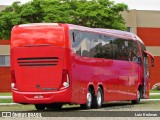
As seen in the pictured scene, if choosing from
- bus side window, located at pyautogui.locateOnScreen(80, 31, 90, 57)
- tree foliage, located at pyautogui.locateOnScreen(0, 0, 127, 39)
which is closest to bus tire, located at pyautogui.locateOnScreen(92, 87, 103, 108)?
bus side window, located at pyautogui.locateOnScreen(80, 31, 90, 57)

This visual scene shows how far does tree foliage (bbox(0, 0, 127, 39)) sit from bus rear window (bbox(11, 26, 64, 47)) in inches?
948

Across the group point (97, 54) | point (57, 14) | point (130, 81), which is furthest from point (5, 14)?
point (97, 54)

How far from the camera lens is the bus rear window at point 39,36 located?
2395cm

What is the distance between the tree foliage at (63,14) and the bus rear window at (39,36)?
24.1 meters

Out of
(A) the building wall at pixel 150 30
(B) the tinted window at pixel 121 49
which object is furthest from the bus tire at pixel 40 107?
(A) the building wall at pixel 150 30

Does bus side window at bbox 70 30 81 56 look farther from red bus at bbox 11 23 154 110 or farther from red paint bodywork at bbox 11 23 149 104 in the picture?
red paint bodywork at bbox 11 23 149 104

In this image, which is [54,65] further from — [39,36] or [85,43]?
[85,43]

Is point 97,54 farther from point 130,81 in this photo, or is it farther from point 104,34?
point 130,81

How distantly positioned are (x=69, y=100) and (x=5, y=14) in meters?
28.1

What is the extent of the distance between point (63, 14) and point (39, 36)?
84.9 ft

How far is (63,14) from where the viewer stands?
49812mm

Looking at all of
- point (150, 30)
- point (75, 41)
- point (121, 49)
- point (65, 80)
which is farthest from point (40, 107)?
point (150, 30)

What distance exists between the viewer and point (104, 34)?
27.9 metres

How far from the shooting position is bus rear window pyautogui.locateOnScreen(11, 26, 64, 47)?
2395 centimetres
